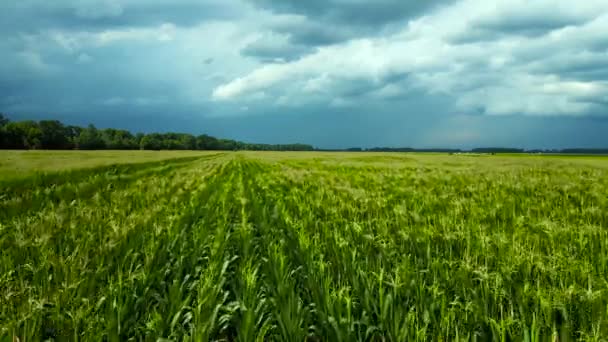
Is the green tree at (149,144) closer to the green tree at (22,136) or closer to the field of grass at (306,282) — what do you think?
the green tree at (22,136)

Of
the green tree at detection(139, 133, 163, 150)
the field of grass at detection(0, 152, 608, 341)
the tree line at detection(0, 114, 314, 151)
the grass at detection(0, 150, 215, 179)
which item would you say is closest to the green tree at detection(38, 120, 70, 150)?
the tree line at detection(0, 114, 314, 151)

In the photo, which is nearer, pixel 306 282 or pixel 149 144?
pixel 306 282

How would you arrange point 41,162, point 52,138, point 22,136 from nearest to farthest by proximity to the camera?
1. point 41,162
2. point 22,136
3. point 52,138

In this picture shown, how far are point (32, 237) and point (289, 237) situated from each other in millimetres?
3593

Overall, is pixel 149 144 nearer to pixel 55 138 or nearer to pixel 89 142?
pixel 89 142

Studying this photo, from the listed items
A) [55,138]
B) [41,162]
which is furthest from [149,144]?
[41,162]

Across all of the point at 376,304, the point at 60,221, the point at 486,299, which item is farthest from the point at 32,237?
the point at 486,299

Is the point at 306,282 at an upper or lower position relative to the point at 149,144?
lower

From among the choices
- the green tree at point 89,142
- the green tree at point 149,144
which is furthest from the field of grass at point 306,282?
the green tree at point 149,144

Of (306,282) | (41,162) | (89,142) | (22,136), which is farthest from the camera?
(89,142)

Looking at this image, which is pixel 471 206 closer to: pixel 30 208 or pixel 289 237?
pixel 289 237

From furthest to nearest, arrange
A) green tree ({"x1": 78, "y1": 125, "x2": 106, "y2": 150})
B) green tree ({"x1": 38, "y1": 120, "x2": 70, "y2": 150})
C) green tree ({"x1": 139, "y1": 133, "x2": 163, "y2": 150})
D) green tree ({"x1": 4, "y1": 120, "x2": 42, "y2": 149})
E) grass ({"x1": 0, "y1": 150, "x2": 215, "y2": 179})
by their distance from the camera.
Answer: green tree ({"x1": 139, "y1": 133, "x2": 163, "y2": 150}), green tree ({"x1": 78, "y1": 125, "x2": 106, "y2": 150}), green tree ({"x1": 38, "y1": 120, "x2": 70, "y2": 150}), green tree ({"x1": 4, "y1": 120, "x2": 42, "y2": 149}), grass ({"x1": 0, "y1": 150, "x2": 215, "y2": 179})

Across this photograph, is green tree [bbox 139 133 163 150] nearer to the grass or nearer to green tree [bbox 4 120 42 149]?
green tree [bbox 4 120 42 149]

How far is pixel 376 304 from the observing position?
3.18 meters
